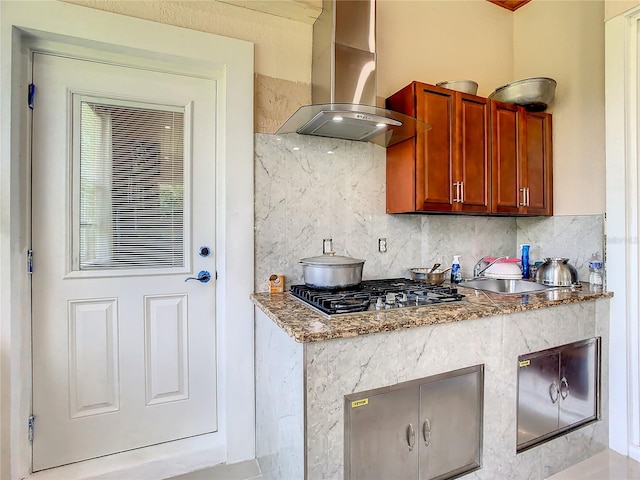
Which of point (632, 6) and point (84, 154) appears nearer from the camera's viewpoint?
point (84, 154)

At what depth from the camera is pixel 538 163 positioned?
2.37m

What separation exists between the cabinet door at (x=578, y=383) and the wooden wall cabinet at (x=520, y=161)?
917mm

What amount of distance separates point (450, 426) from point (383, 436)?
36cm

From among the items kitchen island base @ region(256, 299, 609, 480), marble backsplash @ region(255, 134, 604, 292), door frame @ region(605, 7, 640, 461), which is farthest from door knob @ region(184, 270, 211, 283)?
door frame @ region(605, 7, 640, 461)

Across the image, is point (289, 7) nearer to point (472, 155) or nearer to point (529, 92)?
point (472, 155)

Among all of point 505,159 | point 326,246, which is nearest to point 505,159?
point 505,159

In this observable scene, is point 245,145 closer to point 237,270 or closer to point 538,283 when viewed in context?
point 237,270

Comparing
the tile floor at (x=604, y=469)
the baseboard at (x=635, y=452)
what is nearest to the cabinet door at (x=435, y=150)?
the tile floor at (x=604, y=469)

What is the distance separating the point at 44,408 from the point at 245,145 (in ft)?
5.47

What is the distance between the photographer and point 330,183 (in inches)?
83.0

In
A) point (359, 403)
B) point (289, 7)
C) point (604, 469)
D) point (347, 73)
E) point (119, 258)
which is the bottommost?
point (604, 469)

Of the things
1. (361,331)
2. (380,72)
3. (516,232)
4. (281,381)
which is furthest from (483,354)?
(380,72)

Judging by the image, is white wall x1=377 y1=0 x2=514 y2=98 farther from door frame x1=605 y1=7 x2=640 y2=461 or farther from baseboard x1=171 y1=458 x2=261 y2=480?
baseboard x1=171 y1=458 x2=261 y2=480

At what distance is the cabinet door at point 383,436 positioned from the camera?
130 cm
